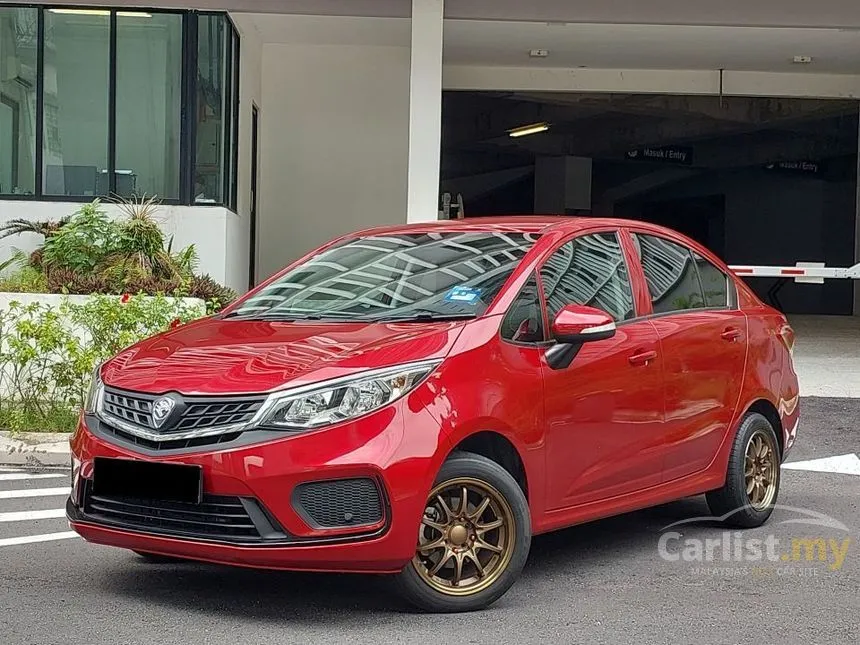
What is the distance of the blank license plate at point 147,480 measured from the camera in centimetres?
436

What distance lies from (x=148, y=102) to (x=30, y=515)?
869 centimetres

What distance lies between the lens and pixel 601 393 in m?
5.28

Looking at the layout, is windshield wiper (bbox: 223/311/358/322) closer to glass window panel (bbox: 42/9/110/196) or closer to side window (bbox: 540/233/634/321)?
side window (bbox: 540/233/634/321)

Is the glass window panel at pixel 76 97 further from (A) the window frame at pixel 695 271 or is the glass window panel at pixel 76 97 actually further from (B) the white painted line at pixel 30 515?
(A) the window frame at pixel 695 271

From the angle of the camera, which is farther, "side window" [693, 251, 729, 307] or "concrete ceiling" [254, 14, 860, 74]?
"concrete ceiling" [254, 14, 860, 74]

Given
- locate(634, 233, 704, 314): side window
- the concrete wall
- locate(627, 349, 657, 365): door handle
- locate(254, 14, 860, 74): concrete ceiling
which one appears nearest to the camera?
locate(627, 349, 657, 365): door handle

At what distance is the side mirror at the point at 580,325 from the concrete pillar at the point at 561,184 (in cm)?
2175

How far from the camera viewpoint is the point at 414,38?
13.9m

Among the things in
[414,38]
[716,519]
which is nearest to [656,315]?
[716,519]

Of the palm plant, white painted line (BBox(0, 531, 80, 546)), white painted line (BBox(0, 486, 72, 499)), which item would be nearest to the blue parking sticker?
white painted line (BBox(0, 531, 80, 546))

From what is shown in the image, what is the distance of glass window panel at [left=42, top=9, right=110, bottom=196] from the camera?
14352 mm

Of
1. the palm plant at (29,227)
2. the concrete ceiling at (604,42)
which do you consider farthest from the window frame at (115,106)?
the concrete ceiling at (604,42)

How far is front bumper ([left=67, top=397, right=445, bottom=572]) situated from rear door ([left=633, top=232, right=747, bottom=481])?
1773 millimetres

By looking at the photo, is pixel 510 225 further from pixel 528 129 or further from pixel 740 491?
pixel 528 129
